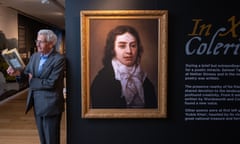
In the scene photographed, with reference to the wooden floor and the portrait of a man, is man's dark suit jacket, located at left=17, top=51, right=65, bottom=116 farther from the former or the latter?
the wooden floor

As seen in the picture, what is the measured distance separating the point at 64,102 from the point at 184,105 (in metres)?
1.43

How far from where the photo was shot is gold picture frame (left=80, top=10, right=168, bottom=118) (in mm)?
3305

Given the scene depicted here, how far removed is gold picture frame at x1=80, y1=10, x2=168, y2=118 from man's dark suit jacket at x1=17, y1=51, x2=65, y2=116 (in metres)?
0.26

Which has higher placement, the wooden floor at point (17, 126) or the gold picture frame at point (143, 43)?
the gold picture frame at point (143, 43)

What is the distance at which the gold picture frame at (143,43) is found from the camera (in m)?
3.30

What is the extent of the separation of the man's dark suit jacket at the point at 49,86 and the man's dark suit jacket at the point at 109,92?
1.29 ft

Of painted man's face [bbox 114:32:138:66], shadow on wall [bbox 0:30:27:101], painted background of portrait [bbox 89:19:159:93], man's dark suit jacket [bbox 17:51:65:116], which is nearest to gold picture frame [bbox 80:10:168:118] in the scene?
painted background of portrait [bbox 89:19:159:93]

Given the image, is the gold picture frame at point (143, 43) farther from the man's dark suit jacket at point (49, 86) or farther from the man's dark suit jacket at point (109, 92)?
the man's dark suit jacket at point (49, 86)

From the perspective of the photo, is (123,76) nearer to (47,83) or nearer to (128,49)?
(128,49)

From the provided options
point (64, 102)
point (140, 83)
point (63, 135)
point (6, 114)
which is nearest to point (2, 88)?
point (6, 114)

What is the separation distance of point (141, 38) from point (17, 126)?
11.0 feet

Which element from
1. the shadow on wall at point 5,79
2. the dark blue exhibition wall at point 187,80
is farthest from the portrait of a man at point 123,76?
the shadow on wall at point 5,79

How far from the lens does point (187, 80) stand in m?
3.42

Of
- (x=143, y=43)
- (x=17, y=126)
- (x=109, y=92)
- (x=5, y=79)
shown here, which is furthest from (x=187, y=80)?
(x=5, y=79)
